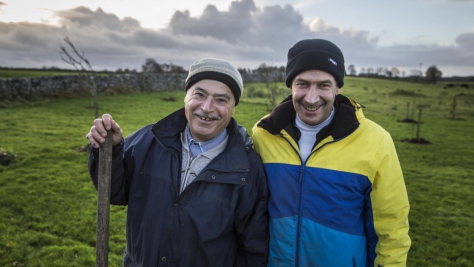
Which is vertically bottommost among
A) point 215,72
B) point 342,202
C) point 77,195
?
point 77,195

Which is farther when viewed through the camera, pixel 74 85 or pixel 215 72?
pixel 74 85

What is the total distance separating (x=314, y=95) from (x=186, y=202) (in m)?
1.35

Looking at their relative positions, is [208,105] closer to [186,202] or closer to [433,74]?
[186,202]

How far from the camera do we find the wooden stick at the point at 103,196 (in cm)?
224

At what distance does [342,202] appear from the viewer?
2.42 meters

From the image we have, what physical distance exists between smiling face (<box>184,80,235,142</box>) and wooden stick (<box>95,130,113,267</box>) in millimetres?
647

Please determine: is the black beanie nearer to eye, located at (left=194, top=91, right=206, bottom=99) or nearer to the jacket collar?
the jacket collar

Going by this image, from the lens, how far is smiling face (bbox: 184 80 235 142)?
2.45 m

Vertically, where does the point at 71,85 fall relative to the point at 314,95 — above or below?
above

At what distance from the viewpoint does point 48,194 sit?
7.29 metres

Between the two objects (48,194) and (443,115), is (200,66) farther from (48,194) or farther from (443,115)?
(443,115)

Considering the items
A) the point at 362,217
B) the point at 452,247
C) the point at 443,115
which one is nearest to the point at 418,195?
the point at 452,247

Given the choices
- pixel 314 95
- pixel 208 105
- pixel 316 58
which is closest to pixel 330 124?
pixel 314 95

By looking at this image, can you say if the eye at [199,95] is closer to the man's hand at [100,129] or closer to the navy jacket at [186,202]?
the navy jacket at [186,202]
